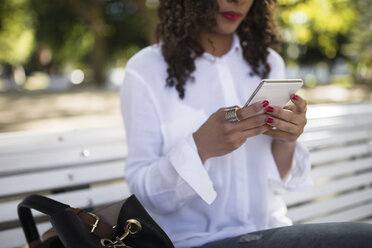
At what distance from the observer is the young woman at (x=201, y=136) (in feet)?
5.19

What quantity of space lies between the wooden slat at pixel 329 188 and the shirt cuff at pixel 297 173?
645mm

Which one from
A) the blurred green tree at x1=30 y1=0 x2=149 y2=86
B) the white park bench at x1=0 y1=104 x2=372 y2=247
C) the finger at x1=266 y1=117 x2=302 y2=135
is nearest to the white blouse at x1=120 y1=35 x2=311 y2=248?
the finger at x1=266 y1=117 x2=302 y2=135

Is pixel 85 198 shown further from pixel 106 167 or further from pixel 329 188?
pixel 329 188

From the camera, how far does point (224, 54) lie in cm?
194

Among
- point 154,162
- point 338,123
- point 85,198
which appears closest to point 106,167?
point 85,198

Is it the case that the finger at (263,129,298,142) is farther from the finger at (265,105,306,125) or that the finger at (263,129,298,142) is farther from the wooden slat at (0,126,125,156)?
the wooden slat at (0,126,125,156)

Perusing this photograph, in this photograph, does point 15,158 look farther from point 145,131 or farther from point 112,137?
point 145,131

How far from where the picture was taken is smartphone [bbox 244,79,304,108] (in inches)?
49.9

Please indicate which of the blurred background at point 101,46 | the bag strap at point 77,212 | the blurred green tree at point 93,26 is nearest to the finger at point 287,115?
the bag strap at point 77,212

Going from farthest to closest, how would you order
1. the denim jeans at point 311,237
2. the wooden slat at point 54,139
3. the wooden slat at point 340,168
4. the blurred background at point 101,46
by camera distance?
the blurred background at point 101,46 < the wooden slat at point 340,168 < the wooden slat at point 54,139 < the denim jeans at point 311,237

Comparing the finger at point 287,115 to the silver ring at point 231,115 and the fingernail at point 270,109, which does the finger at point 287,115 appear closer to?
the fingernail at point 270,109

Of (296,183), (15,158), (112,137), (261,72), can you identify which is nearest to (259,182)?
(296,183)

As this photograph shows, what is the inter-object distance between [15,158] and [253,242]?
1117mm

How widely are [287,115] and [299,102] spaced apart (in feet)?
0.25
